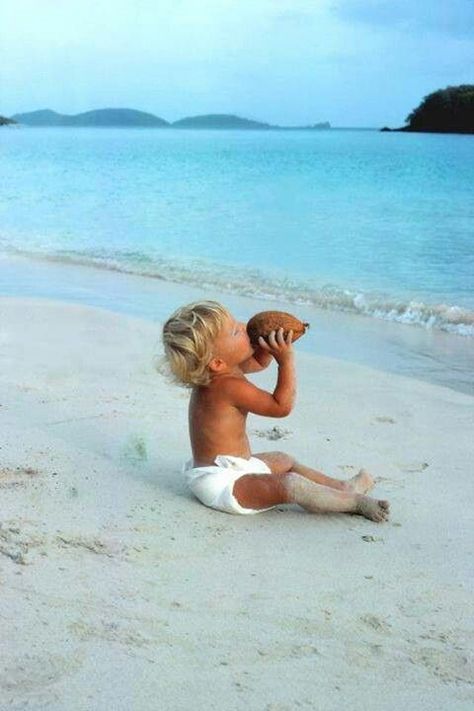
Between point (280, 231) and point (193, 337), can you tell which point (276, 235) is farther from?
point (193, 337)

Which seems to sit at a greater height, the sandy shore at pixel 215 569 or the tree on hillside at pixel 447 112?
the tree on hillside at pixel 447 112

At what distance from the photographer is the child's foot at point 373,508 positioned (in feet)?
12.0

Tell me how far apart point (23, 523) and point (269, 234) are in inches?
557

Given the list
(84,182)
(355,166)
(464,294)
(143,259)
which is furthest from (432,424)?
(355,166)

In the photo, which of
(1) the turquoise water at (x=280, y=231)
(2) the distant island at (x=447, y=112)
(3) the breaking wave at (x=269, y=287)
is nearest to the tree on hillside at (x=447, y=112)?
(2) the distant island at (x=447, y=112)

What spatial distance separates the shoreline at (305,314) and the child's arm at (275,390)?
105 inches

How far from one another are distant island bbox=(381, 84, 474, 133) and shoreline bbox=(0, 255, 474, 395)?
Result: 60.4 m

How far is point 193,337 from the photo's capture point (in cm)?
365

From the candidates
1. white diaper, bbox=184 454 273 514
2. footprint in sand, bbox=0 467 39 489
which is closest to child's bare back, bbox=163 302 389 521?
white diaper, bbox=184 454 273 514

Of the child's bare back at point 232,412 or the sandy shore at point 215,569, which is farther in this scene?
the child's bare back at point 232,412

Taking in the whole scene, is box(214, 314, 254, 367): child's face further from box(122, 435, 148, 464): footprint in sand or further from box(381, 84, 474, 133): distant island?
box(381, 84, 474, 133): distant island

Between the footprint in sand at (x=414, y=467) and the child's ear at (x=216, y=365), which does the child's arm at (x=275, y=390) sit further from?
the footprint in sand at (x=414, y=467)

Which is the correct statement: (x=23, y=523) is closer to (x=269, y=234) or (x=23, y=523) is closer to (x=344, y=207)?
(x=269, y=234)

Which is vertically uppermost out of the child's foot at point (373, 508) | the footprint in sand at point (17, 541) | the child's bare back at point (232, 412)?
the child's bare back at point (232, 412)
